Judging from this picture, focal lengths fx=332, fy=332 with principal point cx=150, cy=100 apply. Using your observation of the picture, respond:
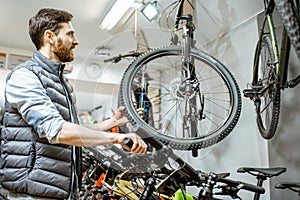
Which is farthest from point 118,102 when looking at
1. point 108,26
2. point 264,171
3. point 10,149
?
point 108,26

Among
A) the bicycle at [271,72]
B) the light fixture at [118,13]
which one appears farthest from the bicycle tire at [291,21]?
the light fixture at [118,13]

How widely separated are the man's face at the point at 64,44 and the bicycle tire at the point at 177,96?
1.02ft

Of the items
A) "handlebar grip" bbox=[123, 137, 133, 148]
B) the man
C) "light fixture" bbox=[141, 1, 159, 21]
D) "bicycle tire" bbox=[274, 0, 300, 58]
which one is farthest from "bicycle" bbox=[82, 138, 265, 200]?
"light fixture" bbox=[141, 1, 159, 21]

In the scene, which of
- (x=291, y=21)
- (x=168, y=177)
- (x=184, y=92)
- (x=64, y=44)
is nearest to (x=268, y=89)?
(x=184, y=92)

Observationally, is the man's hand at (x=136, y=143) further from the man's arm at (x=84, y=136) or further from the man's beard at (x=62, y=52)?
the man's beard at (x=62, y=52)

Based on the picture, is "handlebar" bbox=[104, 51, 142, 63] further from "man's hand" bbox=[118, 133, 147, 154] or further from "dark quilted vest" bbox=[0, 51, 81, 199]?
"man's hand" bbox=[118, 133, 147, 154]

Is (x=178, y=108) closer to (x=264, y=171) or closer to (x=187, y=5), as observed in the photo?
(x=264, y=171)

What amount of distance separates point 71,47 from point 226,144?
1804 millimetres

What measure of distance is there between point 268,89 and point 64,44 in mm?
1182

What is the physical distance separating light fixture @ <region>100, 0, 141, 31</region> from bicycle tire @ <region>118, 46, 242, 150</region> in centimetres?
99

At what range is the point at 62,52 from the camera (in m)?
1.69

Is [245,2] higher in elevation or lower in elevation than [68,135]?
higher

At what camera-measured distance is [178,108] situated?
2158 mm

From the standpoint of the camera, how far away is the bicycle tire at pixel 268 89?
6.19 ft
